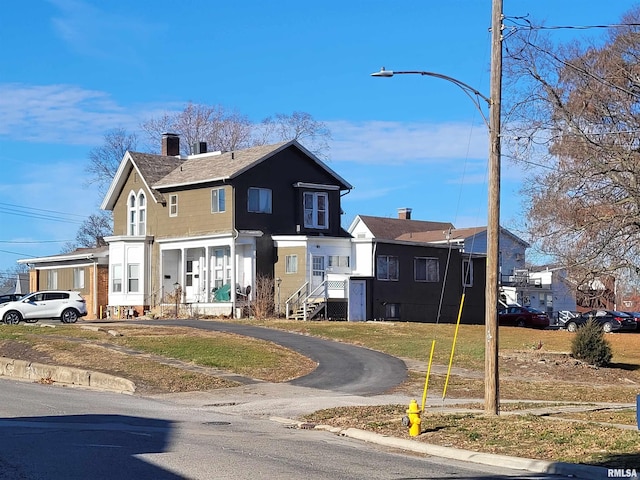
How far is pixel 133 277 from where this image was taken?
4994 cm

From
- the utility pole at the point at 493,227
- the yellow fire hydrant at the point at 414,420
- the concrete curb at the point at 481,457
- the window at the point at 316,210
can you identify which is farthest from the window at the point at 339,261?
the yellow fire hydrant at the point at 414,420

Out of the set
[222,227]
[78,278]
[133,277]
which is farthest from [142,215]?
[222,227]

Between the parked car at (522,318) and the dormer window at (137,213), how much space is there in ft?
74.4

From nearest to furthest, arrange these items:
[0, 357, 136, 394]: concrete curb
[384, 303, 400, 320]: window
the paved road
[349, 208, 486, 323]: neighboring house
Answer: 1. [0, 357, 136, 394]: concrete curb
2. the paved road
3. [349, 208, 486, 323]: neighboring house
4. [384, 303, 400, 320]: window

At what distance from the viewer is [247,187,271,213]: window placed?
153 feet

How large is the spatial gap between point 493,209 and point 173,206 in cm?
3423

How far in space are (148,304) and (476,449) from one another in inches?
1477

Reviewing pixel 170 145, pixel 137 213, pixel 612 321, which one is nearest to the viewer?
pixel 137 213

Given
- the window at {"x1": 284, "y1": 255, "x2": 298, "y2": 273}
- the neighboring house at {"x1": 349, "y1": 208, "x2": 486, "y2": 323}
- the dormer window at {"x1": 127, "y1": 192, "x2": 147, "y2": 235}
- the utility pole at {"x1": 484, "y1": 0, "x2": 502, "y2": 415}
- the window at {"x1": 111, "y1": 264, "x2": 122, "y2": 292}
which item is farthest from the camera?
the dormer window at {"x1": 127, "y1": 192, "x2": 147, "y2": 235}

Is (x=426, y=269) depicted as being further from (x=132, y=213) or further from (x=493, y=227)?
(x=493, y=227)

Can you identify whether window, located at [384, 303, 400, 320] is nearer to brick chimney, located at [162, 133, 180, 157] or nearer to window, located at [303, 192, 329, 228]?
window, located at [303, 192, 329, 228]

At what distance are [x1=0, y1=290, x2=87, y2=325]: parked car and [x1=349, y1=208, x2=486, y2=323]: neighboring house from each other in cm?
1331

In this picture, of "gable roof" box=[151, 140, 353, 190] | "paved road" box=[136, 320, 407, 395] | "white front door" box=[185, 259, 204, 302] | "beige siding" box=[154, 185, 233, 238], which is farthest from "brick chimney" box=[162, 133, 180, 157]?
"paved road" box=[136, 320, 407, 395]

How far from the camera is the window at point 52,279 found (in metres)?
57.4
